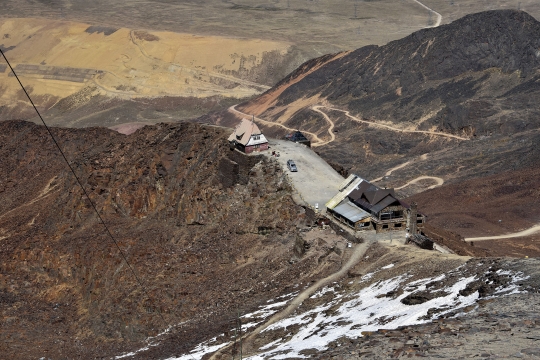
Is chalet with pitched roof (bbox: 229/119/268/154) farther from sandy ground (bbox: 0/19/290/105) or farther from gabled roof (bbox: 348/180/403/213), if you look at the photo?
sandy ground (bbox: 0/19/290/105)

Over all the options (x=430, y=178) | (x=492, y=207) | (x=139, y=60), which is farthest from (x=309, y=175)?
(x=139, y=60)

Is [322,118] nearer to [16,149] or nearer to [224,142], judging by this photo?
[16,149]

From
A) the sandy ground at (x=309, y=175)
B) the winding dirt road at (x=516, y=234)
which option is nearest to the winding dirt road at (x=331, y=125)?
the sandy ground at (x=309, y=175)

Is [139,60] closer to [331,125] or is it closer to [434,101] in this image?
[331,125]

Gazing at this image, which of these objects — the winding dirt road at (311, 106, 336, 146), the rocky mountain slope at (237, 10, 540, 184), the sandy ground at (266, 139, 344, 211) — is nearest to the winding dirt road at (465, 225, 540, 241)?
the sandy ground at (266, 139, 344, 211)

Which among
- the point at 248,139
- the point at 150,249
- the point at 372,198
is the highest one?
the point at 372,198

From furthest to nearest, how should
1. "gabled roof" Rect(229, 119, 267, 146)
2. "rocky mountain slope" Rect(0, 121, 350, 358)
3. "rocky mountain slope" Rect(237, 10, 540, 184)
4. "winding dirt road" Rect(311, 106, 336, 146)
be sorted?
"winding dirt road" Rect(311, 106, 336, 146)
"rocky mountain slope" Rect(237, 10, 540, 184)
"gabled roof" Rect(229, 119, 267, 146)
"rocky mountain slope" Rect(0, 121, 350, 358)

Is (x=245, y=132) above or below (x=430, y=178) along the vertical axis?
above
